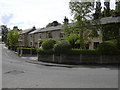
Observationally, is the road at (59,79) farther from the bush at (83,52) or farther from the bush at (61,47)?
the bush at (61,47)

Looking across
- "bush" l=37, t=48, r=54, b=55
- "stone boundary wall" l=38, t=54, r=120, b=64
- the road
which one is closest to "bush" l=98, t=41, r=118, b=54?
"stone boundary wall" l=38, t=54, r=120, b=64

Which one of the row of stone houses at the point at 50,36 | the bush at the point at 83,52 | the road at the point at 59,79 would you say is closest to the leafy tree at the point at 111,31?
the row of stone houses at the point at 50,36

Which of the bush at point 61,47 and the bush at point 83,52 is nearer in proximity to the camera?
the bush at point 83,52

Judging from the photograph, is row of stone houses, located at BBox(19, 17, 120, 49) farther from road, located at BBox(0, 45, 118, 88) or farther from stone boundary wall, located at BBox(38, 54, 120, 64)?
road, located at BBox(0, 45, 118, 88)

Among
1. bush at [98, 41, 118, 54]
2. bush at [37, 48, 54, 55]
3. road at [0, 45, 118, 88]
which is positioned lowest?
road at [0, 45, 118, 88]

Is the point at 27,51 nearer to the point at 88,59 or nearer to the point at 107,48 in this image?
the point at 88,59

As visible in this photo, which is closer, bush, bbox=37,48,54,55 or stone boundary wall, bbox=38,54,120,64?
stone boundary wall, bbox=38,54,120,64

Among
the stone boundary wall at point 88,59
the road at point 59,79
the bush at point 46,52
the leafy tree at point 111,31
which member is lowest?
the road at point 59,79

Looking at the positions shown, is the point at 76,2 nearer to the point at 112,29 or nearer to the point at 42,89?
the point at 112,29

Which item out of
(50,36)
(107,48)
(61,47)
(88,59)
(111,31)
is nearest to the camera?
(107,48)

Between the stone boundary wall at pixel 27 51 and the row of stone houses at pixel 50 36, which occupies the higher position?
the row of stone houses at pixel 50 36

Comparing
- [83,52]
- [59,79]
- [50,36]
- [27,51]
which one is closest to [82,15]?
[83,52]

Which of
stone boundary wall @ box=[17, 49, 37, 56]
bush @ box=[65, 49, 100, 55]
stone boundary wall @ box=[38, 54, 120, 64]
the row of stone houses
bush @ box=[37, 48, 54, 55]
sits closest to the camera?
stone boundary wall @ box=[38, 54, 120, 64]

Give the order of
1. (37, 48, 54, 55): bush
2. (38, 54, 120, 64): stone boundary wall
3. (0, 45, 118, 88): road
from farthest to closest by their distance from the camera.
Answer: (37, 48, 54, 55): bush → (38, 54, 120, 64): stone boundary wall → (0, 45, 118, 88): road
